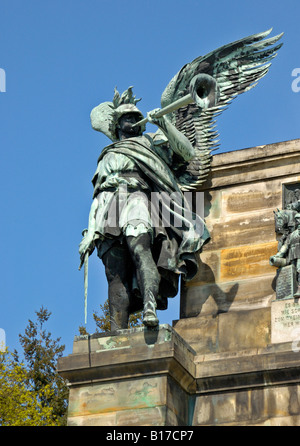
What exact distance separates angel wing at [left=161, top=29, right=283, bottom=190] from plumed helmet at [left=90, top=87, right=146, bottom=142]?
407mm

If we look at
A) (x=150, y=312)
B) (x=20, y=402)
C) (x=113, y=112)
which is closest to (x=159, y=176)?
(x=113, y=112)

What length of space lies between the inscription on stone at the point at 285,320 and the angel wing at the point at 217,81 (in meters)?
2.18

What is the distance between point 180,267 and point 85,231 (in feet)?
4.06

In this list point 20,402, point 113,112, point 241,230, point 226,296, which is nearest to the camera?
point 226,296

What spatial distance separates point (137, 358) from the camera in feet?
40.3

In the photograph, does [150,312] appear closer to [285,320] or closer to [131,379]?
[131,379]

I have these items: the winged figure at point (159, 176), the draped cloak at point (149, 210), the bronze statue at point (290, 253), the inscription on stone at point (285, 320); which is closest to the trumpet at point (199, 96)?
the winged figure at point (159, 176)

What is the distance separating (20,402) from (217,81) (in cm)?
928

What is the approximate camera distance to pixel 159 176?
13.8 metres

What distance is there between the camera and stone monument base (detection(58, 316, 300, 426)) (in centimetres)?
1221

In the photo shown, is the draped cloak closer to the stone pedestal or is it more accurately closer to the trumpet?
the trumpet

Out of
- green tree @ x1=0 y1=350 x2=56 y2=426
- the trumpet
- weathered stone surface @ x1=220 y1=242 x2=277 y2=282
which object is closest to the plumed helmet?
the trumpet

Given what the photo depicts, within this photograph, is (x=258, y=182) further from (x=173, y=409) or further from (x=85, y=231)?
(x=173, y=409)
